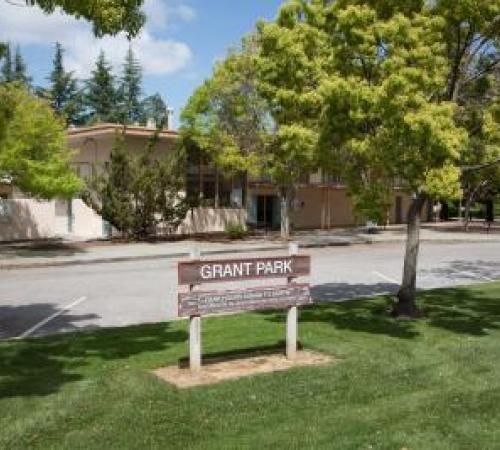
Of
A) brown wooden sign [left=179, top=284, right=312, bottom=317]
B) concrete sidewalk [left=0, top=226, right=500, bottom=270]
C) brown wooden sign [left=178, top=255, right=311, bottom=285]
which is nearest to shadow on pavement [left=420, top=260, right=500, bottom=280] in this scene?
concrete sidewalk [left=0, top=226, right=500, bottom=270]

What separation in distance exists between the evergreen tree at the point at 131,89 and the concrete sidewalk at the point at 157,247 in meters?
54.2

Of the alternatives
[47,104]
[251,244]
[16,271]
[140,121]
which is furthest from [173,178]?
[140,121]

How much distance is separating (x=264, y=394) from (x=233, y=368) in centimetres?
135

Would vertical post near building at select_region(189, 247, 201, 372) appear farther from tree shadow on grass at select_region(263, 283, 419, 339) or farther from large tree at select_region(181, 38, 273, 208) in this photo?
large tree at select_region(181, 38, 273, 208)

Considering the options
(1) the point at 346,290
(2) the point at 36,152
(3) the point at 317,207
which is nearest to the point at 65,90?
(3) the point at 317,207

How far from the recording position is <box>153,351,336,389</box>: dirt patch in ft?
29.0

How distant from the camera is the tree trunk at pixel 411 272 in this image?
1329 centimetres

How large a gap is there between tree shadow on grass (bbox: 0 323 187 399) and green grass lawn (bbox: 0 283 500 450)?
0.02 m

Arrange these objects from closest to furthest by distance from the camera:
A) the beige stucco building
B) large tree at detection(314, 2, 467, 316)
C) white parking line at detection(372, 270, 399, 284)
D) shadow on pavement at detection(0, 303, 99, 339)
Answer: large tree at detection(314, 2, 467, 316) → shadow on pavement at detection(0, 303, 99, 339) → white parking line at detection(372, 270, 399, 284) → the beige stucco building

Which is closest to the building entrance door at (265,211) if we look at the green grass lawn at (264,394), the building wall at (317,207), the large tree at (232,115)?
the building wall at (317,207)

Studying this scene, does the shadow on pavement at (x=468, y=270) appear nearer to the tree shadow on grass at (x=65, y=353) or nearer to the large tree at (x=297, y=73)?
the large tree at (x=297, y=73)

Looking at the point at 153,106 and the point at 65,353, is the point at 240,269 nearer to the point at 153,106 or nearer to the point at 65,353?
the point at 65,353

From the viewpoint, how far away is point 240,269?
947 centimetres

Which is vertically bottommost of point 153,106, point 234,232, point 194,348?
point 194,348
